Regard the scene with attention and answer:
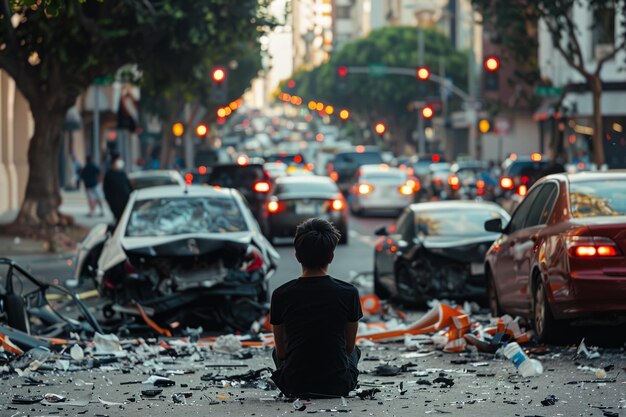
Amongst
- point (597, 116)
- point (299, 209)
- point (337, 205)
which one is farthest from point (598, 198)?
point (597, 116)

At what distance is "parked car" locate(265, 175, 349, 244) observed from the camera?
30.5m

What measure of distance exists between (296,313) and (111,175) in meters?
17.2

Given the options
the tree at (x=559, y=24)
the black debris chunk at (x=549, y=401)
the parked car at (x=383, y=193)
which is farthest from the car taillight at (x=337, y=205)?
the black debris chunk at (x=549, y=401)

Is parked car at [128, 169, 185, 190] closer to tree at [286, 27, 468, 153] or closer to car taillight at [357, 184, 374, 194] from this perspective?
car taillight at [357, 184, 374, 194]

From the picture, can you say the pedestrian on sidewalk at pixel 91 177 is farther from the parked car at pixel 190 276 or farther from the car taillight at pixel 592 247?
the car taillight at pixel 592 247

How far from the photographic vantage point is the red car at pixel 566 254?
11352 millimetres

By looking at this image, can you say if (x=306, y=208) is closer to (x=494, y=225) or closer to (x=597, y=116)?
(x=597, y=116)

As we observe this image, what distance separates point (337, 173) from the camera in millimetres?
55000

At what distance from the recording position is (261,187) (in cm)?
3400

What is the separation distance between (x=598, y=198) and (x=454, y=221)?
5900mm

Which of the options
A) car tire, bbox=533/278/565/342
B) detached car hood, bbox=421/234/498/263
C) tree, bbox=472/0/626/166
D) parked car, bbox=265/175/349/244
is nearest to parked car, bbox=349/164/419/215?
tree, bbox=472/0/626/166

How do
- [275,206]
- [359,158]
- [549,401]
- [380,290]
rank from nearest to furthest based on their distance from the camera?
[549,401], [380,290], [275,206], [359,158]

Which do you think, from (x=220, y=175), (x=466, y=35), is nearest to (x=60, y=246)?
(x=220, y=175)

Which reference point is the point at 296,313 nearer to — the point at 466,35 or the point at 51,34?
the point at 51,34
